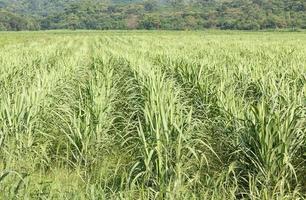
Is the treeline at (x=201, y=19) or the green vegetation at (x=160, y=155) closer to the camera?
the green vegetation at (x=160, y=155)

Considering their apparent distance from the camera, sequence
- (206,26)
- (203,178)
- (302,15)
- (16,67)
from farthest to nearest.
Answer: (206,26) → (302,15) → (16,67) → (203,178)

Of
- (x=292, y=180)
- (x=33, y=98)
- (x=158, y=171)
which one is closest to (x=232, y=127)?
(x=292, y=180)

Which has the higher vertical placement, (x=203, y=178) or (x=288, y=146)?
(x=288, y=146)

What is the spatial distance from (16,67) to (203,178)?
654 cm

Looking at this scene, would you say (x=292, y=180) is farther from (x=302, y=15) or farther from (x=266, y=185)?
(x=302, y=15)

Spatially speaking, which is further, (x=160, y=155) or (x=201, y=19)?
(x=201, y=19)

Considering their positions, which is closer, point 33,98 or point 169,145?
point 169,145

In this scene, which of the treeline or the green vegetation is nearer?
the green vegetation

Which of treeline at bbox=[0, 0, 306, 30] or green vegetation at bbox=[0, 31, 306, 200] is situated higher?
green vegetation at bbox=[0, 31, 306, 200]

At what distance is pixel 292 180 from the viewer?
415cm

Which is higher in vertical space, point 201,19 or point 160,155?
point 160,155

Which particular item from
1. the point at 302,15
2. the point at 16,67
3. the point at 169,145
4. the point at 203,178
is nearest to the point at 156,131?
the point at 169,145

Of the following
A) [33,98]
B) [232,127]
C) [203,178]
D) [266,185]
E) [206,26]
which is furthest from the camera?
[206,26]

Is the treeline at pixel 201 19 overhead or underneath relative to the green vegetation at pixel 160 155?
underneath
